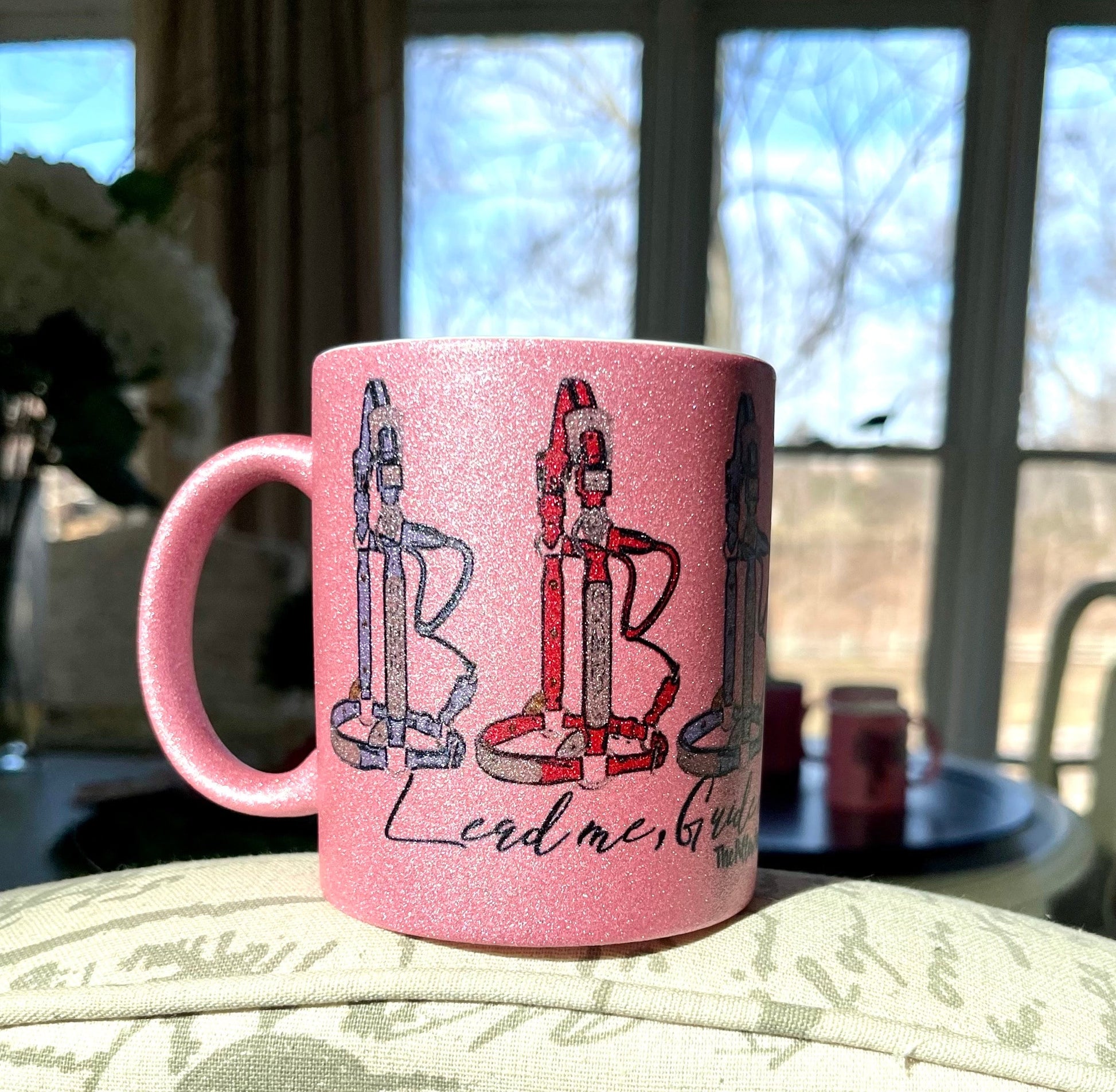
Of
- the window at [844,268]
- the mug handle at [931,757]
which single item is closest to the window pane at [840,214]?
the window at [844,268]

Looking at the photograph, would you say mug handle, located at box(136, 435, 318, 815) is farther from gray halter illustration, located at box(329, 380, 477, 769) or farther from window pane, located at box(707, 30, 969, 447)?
window pane, located at box(707, 30, 969, 447)

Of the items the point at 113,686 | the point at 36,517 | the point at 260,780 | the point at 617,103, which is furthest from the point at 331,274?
the point at 260,780

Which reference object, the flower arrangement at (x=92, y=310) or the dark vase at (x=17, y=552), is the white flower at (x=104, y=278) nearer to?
the flower arrangement at (x=92, y=310)

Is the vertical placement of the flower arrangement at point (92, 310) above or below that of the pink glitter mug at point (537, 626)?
above

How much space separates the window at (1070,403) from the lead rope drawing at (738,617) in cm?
237

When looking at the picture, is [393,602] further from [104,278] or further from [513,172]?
[513,172]

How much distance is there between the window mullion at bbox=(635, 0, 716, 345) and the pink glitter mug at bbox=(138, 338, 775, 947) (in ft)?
7.51

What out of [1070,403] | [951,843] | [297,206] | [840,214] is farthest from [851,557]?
[951,843]

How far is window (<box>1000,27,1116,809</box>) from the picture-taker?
96.1 inches

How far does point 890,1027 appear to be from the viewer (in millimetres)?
311

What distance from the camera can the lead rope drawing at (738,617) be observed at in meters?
0.35

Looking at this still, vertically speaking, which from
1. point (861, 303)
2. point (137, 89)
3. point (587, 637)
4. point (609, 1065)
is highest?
point (137, 89)

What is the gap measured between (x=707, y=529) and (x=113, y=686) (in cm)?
161

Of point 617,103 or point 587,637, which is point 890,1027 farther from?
point 617,103
